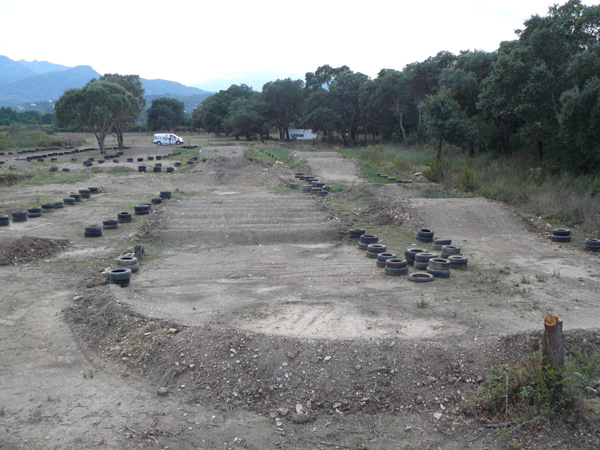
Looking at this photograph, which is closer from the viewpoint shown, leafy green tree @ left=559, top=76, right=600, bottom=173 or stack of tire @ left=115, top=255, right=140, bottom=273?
stack of tire @ left=115, top=255, right=140, bottom=273

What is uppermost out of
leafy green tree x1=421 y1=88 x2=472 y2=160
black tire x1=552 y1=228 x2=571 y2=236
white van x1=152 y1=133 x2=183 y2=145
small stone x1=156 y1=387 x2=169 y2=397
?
leafy green tree x1=421 y1=88 x2=472 y2=160

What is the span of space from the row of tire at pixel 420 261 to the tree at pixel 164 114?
76.0m

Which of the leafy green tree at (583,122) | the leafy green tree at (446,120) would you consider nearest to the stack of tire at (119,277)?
the leafy green tree at (583,122)

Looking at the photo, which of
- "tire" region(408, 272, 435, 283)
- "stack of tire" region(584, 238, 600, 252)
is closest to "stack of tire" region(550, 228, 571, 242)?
"stack of tire" region(584, 238, 600, 252)

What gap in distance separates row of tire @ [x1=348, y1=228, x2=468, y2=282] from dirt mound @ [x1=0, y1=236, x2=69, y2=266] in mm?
8420

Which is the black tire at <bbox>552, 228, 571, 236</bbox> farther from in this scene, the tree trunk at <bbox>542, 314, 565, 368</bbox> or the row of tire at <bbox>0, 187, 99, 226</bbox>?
the row of tire at <bbox>0, 187, 99, 226</bbox>

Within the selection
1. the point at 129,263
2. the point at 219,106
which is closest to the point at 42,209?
the point at 129,263

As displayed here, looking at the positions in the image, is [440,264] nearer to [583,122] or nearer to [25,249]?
[25,249]

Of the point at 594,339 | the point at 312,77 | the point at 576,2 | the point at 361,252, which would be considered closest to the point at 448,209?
the point at 361,252

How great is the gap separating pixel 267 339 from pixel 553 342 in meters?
3.74

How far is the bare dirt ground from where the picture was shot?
19.1ft

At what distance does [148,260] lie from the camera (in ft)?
41.3

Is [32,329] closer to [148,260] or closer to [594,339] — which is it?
[148,260]

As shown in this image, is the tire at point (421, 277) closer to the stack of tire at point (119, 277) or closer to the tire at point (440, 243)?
the tire at point (440, 243)
